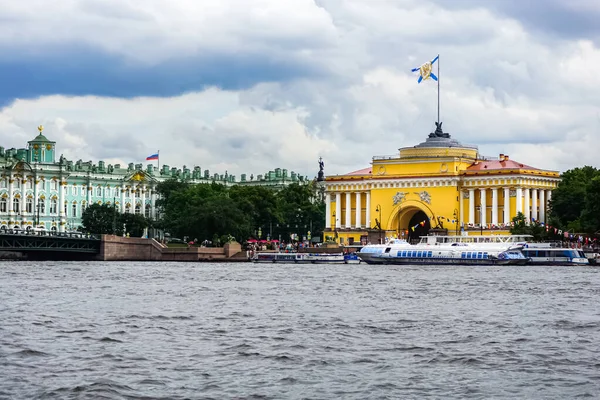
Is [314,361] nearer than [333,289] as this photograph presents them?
Yes

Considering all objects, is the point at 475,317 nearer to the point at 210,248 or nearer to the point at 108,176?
the point at 210,248

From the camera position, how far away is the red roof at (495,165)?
8500 centimetres

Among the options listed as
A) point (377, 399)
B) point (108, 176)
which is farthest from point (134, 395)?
point (108, 176)

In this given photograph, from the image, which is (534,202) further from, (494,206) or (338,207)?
(338,207)

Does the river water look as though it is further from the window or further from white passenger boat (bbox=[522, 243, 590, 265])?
the window

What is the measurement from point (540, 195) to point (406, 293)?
5022 centimetres

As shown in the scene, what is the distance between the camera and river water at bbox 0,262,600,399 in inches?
704

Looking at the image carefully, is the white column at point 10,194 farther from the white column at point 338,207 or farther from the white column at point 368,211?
the white column at point 368,211

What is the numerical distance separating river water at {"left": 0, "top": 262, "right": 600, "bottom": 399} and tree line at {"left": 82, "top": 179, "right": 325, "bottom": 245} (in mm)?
44246

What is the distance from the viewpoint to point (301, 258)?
74938mm

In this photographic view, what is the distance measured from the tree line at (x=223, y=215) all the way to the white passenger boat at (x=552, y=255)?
22.9m

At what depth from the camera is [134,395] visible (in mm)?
17188

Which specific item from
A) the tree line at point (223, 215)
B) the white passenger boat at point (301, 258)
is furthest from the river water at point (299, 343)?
the tree line at point (223, 215)

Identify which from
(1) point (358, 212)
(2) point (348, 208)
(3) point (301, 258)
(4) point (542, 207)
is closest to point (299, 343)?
(3) point (301, 258)
